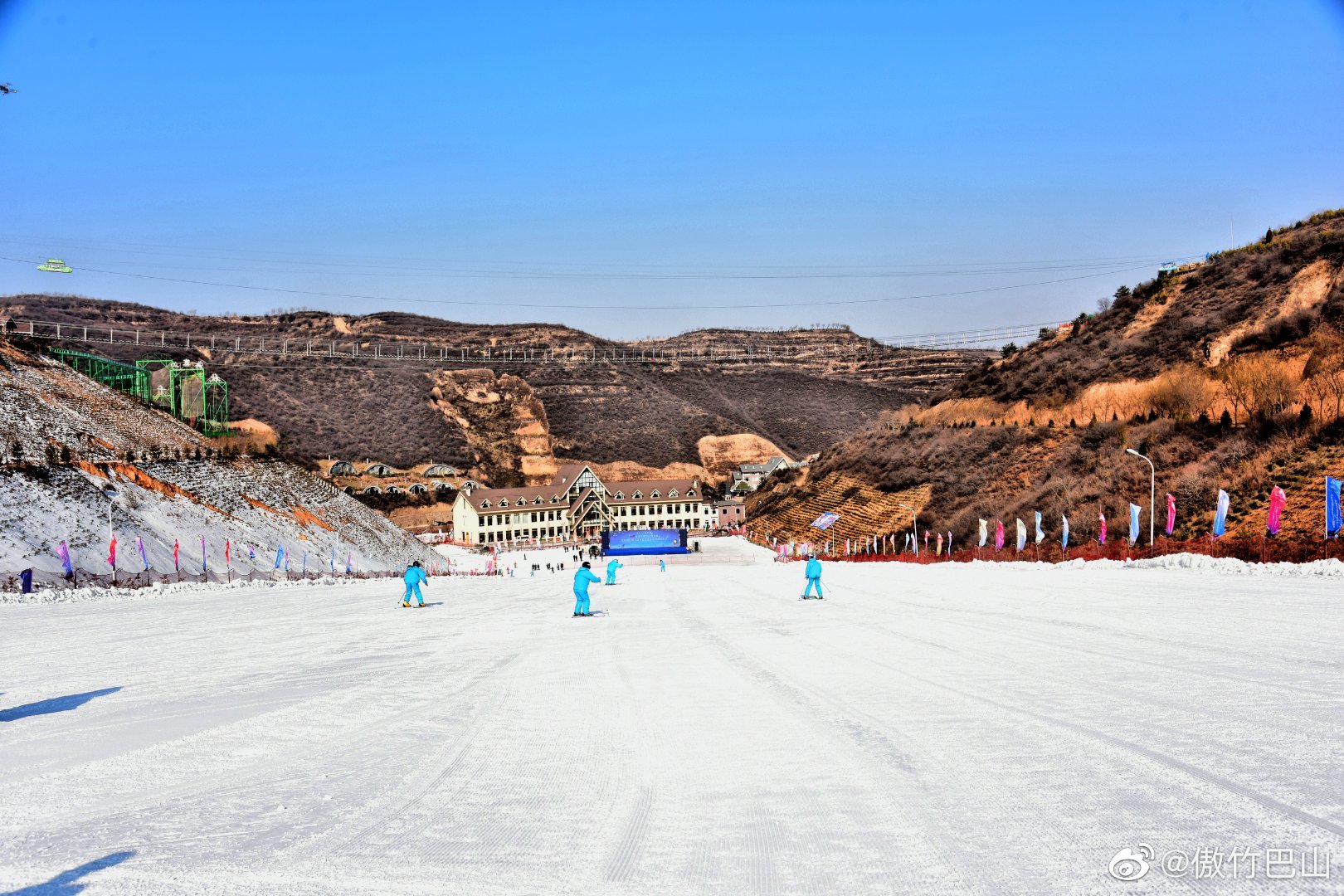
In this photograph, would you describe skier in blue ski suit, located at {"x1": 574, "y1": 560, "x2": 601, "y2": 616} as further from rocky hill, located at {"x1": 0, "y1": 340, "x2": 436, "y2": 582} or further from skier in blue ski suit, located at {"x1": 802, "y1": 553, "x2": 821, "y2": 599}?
rocky hill, located at {"x1": 0, "y1": 340, "x2": 436, "y2": 582}

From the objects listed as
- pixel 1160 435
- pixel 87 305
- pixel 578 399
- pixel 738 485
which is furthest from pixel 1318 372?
pixel 87 305

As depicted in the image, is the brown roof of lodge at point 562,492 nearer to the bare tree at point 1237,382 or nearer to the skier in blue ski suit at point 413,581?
the bare tree at point 1237,382

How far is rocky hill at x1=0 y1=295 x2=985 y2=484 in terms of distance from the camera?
120 m

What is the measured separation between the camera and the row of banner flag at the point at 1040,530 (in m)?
23.8

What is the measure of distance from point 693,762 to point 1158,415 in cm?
4519

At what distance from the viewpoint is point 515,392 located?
135375 millimetres

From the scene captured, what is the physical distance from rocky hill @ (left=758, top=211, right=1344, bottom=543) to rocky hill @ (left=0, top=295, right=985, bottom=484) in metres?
43.2

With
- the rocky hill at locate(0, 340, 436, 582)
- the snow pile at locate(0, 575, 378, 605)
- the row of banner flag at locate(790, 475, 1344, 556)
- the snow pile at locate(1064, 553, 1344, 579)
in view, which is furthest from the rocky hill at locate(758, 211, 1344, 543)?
the rocky hill at locate(0, 340, 436, 582)

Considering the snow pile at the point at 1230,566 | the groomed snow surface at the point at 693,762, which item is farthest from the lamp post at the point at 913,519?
the groomed snow surface at the point at 693,762

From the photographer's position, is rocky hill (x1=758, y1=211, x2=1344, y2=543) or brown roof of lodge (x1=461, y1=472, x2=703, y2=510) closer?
rocky hill (x1=758, y1=211, x2=1344, y2=543)

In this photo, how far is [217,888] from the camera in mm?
5137

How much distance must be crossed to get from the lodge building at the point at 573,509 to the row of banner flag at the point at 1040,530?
35.5 metres

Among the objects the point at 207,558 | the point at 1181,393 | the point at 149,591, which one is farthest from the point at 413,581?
the point at 1181,393

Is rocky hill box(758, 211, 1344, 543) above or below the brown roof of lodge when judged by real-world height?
above
